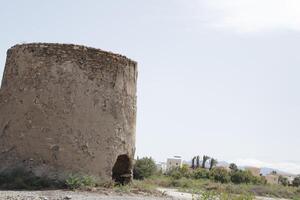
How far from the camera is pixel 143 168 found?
80.0 ft

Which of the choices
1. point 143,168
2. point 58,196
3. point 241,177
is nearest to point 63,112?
point 58,196

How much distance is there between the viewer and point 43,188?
33.9 feet

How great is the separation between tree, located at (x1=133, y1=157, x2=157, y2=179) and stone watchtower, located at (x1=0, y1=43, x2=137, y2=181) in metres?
11.9

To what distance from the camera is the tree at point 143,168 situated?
2368 centimetres

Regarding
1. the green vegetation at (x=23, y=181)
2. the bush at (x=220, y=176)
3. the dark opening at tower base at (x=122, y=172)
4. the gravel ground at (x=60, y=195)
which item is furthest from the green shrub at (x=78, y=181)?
the bush at (x=220, y=176)

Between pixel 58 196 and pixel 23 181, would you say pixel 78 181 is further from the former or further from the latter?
pixel 58 196

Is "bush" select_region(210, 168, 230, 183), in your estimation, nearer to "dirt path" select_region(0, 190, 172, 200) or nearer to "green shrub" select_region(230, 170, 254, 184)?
"green shrub" select_region(230, 170, 254, 184)

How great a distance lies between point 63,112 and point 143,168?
1391cm

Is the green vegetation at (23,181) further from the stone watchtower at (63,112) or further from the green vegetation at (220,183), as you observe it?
the green vegetation at (220,183)

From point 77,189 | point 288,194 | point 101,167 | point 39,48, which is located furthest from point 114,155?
point 288,194

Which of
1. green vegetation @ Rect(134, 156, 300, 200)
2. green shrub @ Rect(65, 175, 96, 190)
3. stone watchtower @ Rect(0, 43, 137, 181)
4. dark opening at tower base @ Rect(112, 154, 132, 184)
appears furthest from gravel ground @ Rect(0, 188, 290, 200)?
dark opening at tower base @ Rect(112, 154, 132, 184)

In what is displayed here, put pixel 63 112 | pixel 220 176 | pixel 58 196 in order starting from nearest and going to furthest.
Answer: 1. pixel 58 196
2. pixel 63 112
3. pixel 220 176

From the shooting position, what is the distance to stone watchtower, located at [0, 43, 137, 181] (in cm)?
1081

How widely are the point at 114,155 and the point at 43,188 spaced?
188cm
